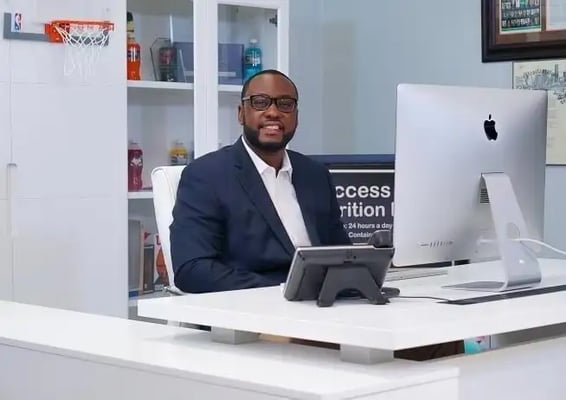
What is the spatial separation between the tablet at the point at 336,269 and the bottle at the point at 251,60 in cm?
253

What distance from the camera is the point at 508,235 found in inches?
92.6

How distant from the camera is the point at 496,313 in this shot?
1996mm

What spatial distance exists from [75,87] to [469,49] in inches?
A: 71.1

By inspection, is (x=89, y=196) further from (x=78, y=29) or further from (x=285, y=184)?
(x=285, y=184)

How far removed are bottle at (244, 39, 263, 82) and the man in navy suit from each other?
1.39 meters

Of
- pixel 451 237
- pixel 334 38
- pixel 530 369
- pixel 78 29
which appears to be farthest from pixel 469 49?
pixel 530 369

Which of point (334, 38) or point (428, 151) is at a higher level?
point (334, 38)

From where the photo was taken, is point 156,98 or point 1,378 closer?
point 1,378

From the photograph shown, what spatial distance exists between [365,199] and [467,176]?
1806 mm

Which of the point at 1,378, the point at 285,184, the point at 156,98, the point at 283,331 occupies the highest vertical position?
the point at 156,98

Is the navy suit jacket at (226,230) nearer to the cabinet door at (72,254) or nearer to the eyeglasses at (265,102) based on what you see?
the eyeglasses at (265,102)

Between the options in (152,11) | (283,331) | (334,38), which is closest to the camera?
(283,331)

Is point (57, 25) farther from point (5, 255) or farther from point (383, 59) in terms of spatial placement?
point (383, 59)

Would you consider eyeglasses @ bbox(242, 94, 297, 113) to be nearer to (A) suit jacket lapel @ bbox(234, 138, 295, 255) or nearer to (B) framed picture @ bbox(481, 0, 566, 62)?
(A) suit jacket lapel @ bbox(234, 138, 295, 255)
